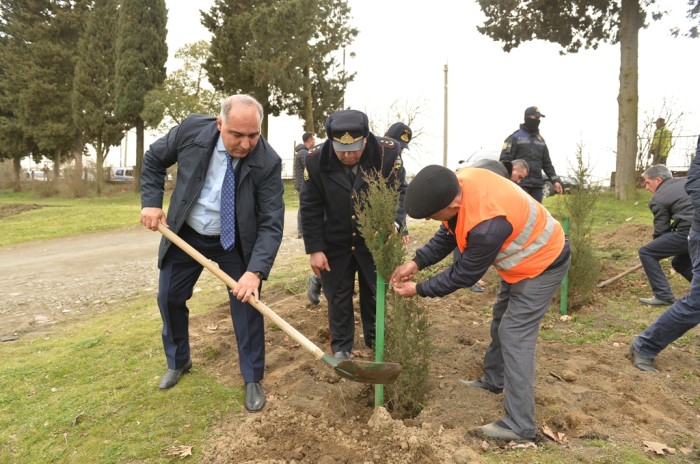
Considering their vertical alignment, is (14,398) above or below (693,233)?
below

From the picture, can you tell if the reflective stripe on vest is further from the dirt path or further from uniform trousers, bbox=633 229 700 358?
the dirt path

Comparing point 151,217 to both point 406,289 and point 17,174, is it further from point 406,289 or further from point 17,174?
point 17,174

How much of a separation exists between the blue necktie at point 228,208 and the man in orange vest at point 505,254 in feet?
3.81

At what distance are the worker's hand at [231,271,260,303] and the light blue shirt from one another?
0.45 meters

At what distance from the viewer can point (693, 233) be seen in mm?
4098

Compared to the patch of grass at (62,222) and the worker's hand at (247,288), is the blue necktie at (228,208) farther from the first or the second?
the patch of grass at (62,222)

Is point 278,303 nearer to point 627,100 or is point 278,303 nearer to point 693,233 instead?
point 693,233

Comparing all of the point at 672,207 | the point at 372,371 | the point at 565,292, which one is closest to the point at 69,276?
the point at 372,371

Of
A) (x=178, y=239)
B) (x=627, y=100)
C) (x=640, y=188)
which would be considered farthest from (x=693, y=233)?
(x=640, y=188)

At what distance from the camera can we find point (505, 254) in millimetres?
2912

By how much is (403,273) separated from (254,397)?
1396 mm

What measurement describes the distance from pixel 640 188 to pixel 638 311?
10.7 metres

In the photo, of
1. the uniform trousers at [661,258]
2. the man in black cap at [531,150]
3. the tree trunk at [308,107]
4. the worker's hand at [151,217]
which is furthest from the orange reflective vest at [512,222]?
the tree trunk at [308,107]

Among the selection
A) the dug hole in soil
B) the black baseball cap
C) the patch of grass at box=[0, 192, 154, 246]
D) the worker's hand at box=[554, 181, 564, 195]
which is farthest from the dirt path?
the worker's hand at box=[554, 181, 564, 195]
